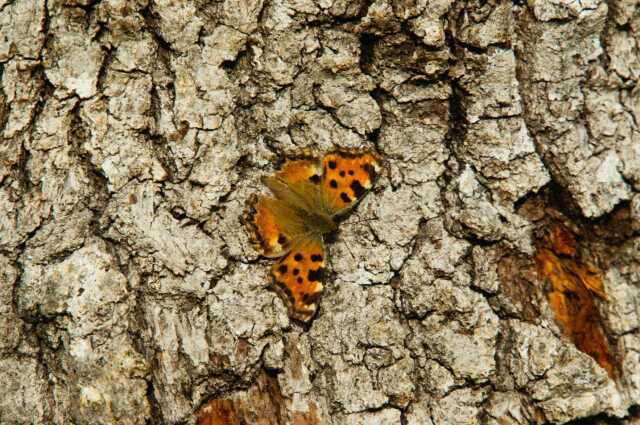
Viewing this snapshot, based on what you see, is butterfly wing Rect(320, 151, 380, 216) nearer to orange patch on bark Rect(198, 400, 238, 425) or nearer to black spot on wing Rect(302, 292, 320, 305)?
black spot on wing Rect(302, 292, 320, 305)

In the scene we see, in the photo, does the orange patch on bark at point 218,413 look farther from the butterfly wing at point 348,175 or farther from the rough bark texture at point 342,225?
the butterfly wing at point 348,175

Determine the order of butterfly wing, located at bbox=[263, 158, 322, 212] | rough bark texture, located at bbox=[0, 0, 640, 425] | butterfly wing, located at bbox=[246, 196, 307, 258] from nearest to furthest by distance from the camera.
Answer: rough bark texture, located at bbox=[0, 0, 640, 425] < butterfly wing, located at bbox=[246, 196, 307, 258] < butterfly wing, located at bbox=[263, 158, 322, 212]

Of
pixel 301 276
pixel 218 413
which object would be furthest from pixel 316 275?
pixel 218 413

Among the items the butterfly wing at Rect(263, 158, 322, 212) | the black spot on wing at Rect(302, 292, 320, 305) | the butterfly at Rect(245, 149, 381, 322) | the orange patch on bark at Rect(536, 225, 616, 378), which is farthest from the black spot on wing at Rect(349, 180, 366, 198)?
the orange patch on bark at Rect(536, 225, 616, 378)

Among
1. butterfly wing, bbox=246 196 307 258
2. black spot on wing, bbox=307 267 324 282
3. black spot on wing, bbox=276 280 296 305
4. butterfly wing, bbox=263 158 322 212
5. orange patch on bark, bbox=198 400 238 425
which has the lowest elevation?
orange patch on bark, bbox=198 400 238 425

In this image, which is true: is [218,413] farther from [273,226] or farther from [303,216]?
[303,216]

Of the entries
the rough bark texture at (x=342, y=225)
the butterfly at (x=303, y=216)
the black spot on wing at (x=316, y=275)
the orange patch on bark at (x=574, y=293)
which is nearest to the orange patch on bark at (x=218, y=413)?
the rough bark texture at (x=342, y=225)

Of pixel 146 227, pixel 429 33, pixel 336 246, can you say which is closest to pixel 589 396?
pixel 336 246
